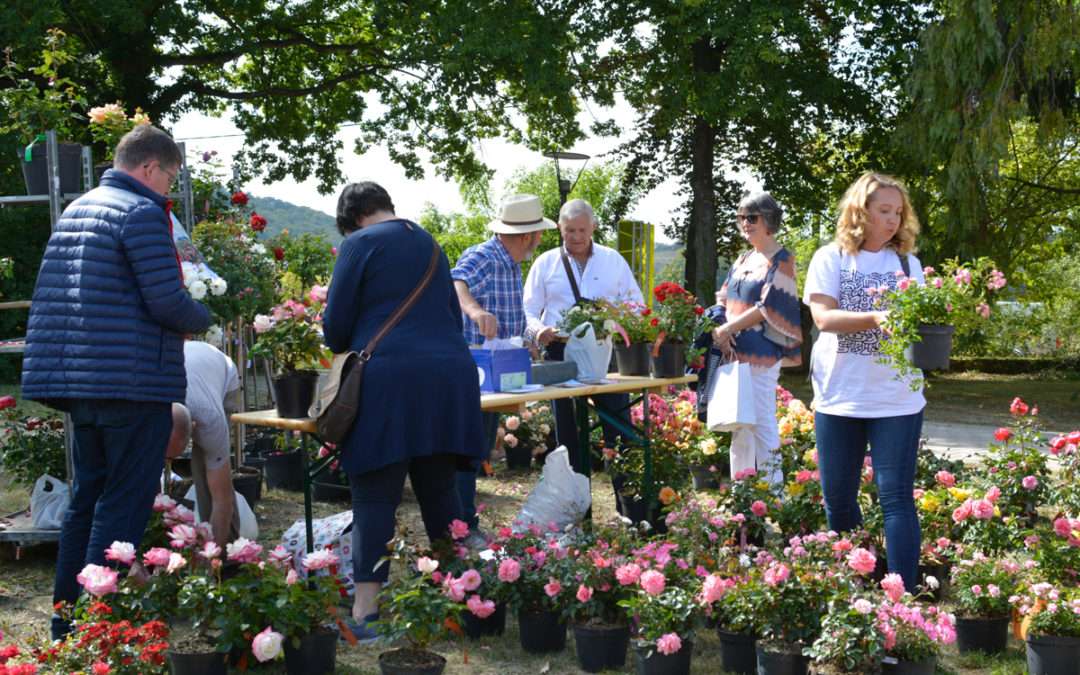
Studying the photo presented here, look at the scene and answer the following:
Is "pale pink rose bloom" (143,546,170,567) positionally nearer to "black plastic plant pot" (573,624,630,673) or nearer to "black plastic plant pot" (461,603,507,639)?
"black plastic plant pot" (461,603,507,639)

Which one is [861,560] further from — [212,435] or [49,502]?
[49,502]

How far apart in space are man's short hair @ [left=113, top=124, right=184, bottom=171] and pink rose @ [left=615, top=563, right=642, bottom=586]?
6.84ft

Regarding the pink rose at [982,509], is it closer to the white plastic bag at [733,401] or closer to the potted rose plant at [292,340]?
the white plastic bag at [733,401]

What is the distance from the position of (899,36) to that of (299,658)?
15677 mm

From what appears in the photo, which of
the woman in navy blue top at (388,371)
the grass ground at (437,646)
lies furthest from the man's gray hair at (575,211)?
the woman in navy blue top at (388,371)

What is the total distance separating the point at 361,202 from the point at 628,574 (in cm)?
163

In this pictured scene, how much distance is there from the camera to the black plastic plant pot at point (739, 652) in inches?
146

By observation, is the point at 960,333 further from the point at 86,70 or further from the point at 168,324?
the point at 86,70

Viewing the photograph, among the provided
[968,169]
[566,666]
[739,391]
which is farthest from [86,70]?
[566,666]

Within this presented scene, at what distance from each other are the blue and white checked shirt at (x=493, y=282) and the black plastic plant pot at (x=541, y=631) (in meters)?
1.80

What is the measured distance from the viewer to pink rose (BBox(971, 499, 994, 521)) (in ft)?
14.4

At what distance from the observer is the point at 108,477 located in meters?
3.71

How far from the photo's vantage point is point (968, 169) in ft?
40.5

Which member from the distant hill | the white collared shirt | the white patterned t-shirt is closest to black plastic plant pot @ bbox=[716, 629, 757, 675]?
the white patterned t-shirt
